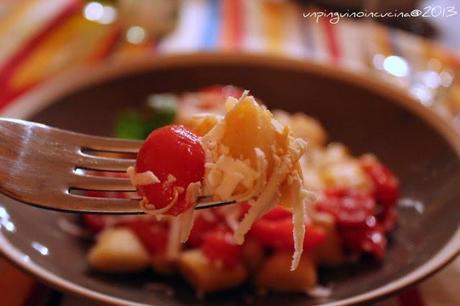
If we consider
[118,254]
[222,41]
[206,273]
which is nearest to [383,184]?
[206,273]

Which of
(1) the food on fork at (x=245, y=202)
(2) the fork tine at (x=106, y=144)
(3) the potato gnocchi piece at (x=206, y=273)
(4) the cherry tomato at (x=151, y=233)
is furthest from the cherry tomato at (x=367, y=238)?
(2) the fork tine at (x=106, y=144)

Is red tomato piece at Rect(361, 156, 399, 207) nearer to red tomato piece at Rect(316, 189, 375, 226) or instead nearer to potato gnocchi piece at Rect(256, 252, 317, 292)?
red tomato piece at Rect(316, 189, 375, 226)

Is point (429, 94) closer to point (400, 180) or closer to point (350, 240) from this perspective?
point (400, 180)

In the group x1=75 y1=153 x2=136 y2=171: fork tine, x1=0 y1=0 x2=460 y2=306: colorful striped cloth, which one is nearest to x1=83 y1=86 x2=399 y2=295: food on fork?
x1=75 y1=153 x2=136 y2=171: fork tine

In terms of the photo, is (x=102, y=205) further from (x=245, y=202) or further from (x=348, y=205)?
(x=348, y=205)

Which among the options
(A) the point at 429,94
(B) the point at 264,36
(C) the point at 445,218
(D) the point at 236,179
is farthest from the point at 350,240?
(B) the point at 264,36

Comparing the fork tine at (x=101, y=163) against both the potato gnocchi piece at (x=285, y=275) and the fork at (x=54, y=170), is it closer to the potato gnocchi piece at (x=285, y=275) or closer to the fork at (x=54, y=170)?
the fork at (x=54, y=170)
